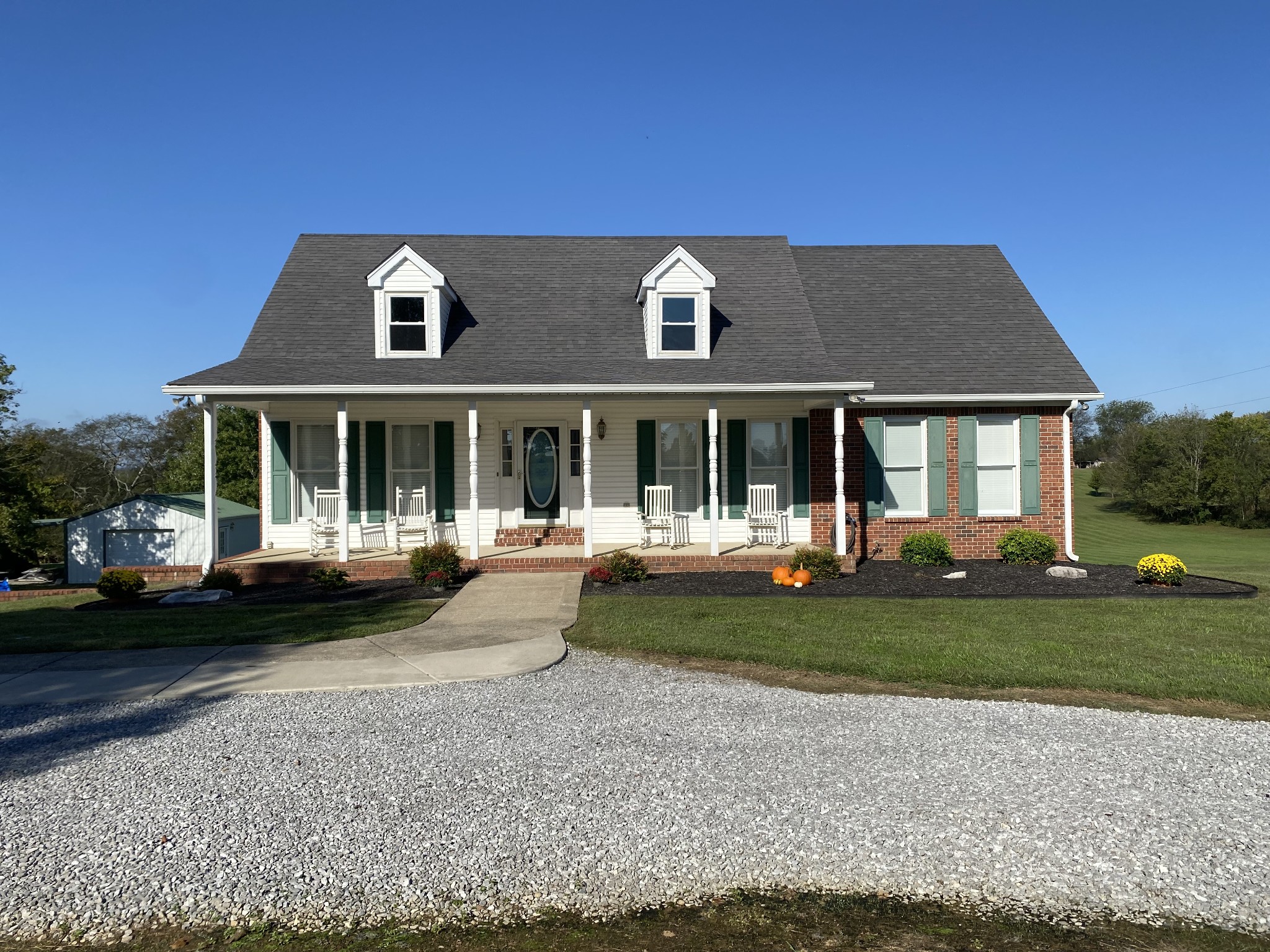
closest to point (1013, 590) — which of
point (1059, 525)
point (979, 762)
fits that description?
point (1059, 525)

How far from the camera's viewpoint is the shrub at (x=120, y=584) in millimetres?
11570

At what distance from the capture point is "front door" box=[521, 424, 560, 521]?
15344 millimetres

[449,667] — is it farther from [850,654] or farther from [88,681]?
[850,654]

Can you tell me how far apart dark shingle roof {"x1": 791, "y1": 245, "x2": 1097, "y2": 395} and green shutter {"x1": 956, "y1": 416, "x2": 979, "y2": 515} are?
2.19 ft

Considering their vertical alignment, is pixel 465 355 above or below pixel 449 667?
above

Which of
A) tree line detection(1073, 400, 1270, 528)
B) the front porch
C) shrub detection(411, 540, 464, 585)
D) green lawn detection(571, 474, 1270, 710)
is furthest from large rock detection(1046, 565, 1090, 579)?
tree line detection(1073, 400, 1270, 528)

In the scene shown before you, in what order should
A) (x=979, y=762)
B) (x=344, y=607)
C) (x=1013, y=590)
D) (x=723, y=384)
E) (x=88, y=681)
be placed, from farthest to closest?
(x=723, y=384) → (x=1013, y=590) → (x=344, y=607) → (x=88, y=681) → (x=979, y=762)

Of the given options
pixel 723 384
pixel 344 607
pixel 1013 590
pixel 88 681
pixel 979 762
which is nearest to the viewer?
pixel 979 762

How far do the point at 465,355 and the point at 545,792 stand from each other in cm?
1109

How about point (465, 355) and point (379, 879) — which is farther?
point (465, 355)

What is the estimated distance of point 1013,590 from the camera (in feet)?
37.2

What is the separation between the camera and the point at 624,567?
468 inches

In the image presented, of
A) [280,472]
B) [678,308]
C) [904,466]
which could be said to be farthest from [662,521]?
[280,472]

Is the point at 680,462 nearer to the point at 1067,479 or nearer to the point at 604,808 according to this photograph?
the point at 1067,479
